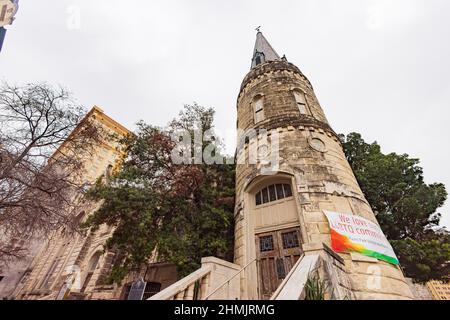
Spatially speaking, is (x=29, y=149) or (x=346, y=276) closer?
(x=346, y=276)

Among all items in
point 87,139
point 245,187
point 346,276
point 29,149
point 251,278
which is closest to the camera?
point 346,276

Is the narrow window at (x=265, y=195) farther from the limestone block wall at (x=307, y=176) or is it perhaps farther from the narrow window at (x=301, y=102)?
the narrow window at (x=301, y=102)

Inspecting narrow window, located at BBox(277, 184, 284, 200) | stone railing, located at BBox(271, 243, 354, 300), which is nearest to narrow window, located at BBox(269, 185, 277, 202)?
narrow window, located at BBox(277, 184, 284, 200)

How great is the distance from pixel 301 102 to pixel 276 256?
8.30 metres

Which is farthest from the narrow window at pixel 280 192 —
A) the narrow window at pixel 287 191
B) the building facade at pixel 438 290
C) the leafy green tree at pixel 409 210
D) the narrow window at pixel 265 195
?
the building facade at pixel 438 290

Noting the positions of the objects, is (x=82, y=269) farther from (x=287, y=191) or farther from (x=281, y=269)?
(x=287, y=191)

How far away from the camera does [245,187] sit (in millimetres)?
9789

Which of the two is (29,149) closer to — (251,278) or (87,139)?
(87,139)

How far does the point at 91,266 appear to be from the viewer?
17.7 meters

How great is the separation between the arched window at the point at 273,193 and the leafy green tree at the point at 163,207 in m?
1.78

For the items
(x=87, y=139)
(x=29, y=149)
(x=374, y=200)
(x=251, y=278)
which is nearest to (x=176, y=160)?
(x=87, y=139)

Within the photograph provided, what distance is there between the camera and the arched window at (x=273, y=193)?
352 inches

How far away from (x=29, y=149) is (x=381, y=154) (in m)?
19.5

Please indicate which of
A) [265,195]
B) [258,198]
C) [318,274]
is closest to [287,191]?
[265,195]
